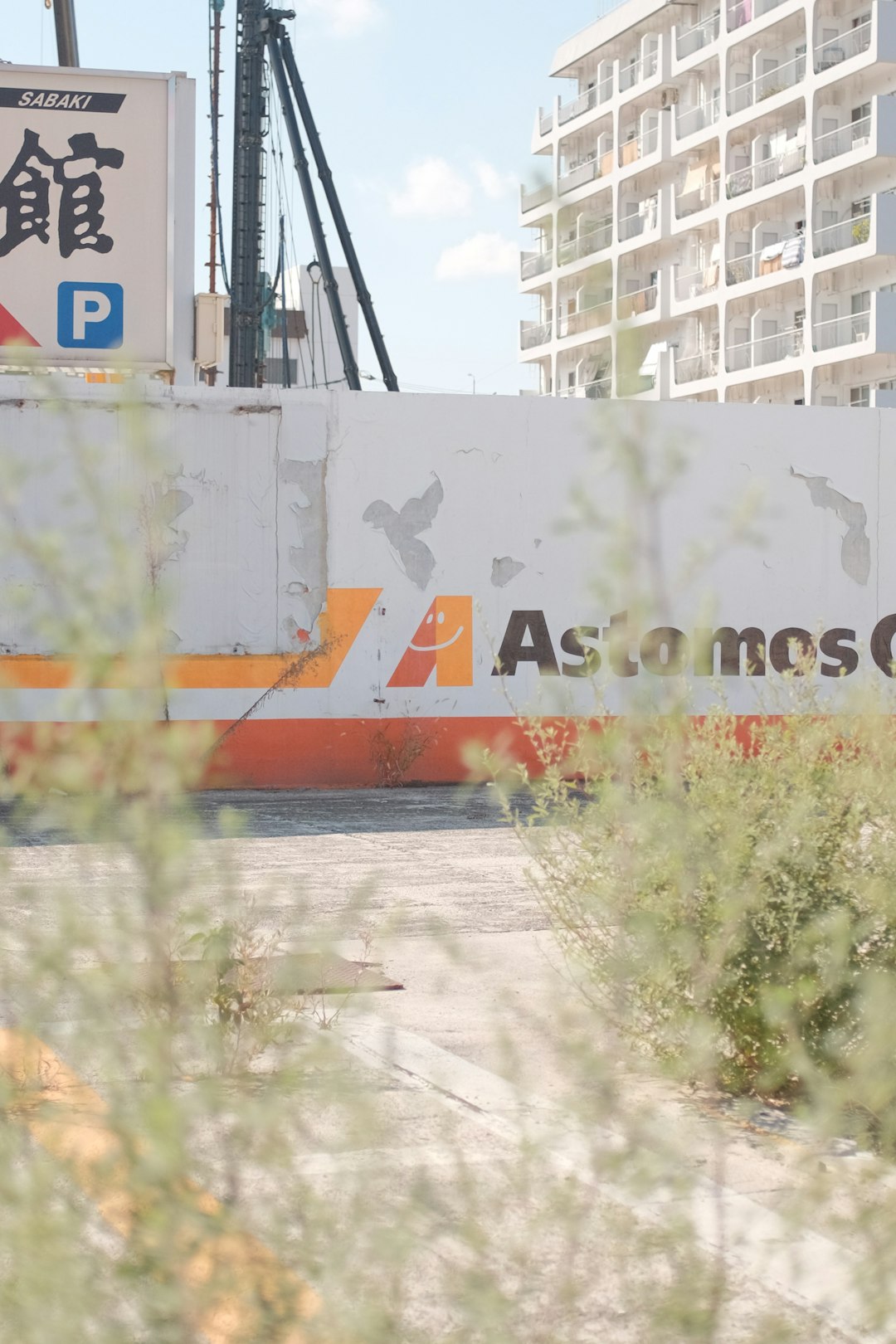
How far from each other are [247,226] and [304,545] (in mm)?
7072

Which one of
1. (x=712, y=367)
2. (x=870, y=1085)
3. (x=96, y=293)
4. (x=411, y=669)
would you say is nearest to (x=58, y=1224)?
(x=870, y=1085)

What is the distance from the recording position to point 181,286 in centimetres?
1380

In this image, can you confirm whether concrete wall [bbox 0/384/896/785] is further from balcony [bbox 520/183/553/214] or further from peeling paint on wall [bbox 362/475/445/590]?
balcony [bbox 520/183/553/214]

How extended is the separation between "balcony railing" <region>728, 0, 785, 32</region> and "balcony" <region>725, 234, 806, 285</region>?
699 cm

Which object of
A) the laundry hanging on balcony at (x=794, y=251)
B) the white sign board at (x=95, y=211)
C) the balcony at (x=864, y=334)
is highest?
the laundry hanging on balcony at (x=794, y=251)

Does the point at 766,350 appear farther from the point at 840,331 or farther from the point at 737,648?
the point at 737,648

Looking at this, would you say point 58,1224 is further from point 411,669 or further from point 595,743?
point 411,669

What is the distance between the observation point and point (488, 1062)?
4688 mm

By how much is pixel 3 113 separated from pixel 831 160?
112 feet

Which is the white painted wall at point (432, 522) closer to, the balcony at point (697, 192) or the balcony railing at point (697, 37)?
the balcony at point (697, 192)

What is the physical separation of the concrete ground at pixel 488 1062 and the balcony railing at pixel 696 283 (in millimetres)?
42275

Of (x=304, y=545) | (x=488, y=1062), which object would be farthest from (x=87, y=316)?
(x=488, y=1062)

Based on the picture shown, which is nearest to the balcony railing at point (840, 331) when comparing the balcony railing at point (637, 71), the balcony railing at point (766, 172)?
the balcony railing at point (766, 172)

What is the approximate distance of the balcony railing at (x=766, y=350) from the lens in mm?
46031
